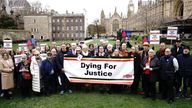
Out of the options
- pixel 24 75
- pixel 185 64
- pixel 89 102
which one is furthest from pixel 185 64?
pixel 24 75

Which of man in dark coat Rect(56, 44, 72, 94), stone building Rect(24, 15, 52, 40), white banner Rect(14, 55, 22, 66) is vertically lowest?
man in dark coat Rect(56, 44, 72, 94)

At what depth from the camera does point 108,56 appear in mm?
10414

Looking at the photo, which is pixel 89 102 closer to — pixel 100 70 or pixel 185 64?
pixel 100 70

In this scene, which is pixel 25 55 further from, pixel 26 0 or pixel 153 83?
pixel 26 0

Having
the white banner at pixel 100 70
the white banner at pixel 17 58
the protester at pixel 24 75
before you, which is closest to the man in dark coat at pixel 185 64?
the white banner at pixel 100 70

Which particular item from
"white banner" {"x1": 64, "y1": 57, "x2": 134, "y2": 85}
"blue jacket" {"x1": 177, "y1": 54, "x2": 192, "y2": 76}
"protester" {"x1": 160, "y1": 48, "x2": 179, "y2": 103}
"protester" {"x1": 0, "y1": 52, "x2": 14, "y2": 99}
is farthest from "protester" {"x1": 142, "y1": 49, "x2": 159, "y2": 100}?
"protester" {"x1": 0, "y1": 52, "x2": 14, "y2": 99}

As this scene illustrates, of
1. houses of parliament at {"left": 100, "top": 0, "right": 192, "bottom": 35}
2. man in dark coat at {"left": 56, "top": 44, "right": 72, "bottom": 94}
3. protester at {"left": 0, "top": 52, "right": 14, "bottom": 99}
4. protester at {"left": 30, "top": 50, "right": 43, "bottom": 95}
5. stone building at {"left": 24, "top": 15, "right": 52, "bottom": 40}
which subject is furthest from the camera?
stone building at {"left": 24, "top": 15, "right": 52, "bottom": 40}

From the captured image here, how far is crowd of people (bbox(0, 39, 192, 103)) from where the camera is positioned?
9.24 metres

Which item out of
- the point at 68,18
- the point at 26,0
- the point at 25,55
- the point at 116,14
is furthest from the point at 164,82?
the point at 116,14

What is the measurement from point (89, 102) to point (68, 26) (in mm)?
100800

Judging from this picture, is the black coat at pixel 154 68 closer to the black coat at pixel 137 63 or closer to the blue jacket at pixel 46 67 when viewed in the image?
the black coat at pixel 137 63

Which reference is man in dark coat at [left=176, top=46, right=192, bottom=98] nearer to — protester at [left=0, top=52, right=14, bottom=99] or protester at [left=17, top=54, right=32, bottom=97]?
protester at [left=17, top=54, right=32, bottom=97]

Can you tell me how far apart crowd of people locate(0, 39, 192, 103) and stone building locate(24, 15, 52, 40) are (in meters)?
81.0

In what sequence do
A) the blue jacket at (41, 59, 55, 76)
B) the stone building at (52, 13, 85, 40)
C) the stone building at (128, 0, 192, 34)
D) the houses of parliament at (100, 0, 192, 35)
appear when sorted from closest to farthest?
the blue jacket at (41, 59, 55, 76)
the stone building at (128, 0, 192, 34)
the houses of parliament at (100, 0, 192, 35)
the stone building at (52, 13, 85, 40)
